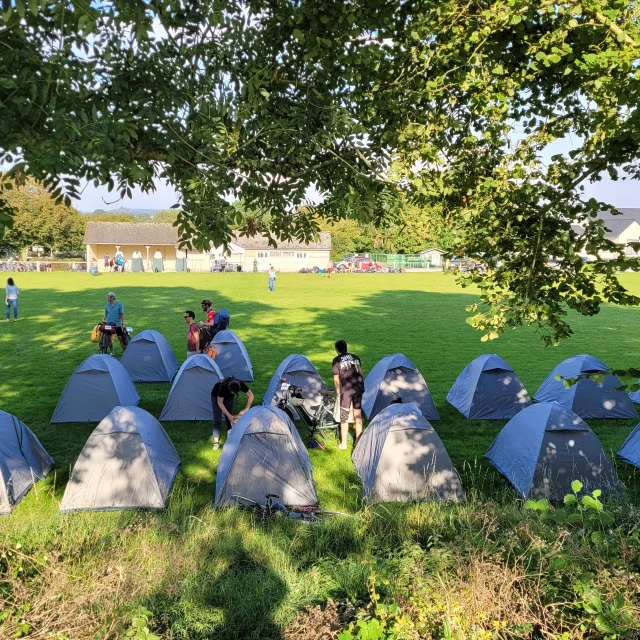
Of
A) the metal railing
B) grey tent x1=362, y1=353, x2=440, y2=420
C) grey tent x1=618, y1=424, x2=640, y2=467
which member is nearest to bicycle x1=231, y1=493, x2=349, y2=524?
grey tent x1=362, y1=353, x2=440, y2=420

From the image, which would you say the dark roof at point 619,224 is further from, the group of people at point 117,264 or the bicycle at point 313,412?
→ the bicycle at point 313,412

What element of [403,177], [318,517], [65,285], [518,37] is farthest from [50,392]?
[65,285]

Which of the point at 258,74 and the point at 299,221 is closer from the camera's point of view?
the point at 258,74

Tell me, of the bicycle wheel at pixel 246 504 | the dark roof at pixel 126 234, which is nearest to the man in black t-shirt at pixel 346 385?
the bicycle wheel at pixel 246 504

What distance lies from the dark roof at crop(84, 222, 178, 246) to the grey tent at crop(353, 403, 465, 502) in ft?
201

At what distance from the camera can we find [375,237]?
777 centimetres

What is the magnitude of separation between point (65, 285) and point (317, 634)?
132 ft

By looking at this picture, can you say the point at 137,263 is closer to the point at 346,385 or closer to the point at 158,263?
the point at 158,263

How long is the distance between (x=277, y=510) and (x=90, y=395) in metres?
5.64

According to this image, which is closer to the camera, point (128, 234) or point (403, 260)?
point (128, 234)

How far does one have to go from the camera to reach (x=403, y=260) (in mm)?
76062

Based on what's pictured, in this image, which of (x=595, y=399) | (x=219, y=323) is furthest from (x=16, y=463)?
(x=595, y=399)

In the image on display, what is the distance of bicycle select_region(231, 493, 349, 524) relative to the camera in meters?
7.66

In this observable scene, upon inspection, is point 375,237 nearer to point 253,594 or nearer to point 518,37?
point 518,37
